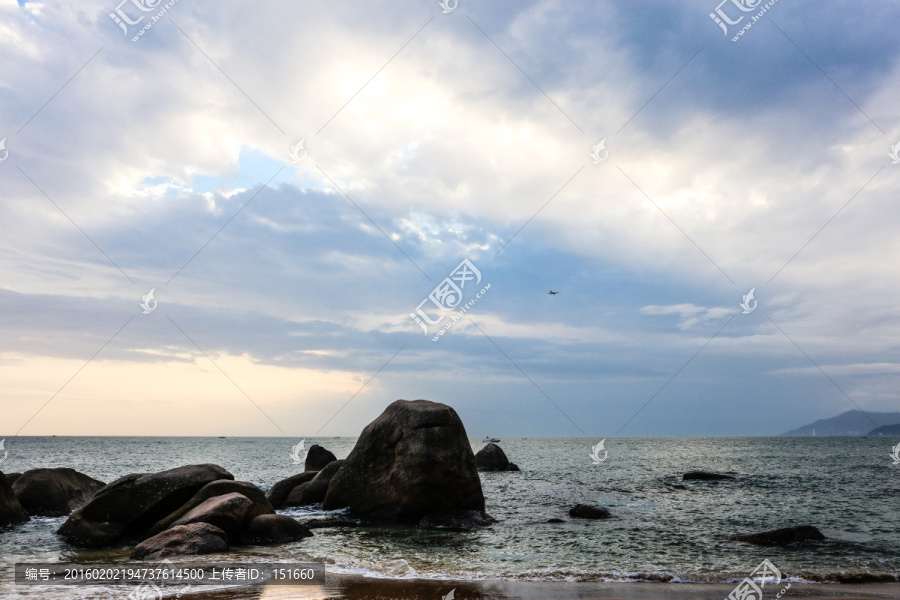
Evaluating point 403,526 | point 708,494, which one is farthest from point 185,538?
point 708,494

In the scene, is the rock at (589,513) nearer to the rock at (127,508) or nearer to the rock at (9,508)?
the rock at (127,508)

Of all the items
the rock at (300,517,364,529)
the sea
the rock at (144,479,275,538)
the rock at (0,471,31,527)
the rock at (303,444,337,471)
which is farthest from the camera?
the rock at (303,444,337,471)

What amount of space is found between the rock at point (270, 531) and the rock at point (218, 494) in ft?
1.06

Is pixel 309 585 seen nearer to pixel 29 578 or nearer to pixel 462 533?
pixel 29 578

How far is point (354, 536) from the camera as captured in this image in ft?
52.7

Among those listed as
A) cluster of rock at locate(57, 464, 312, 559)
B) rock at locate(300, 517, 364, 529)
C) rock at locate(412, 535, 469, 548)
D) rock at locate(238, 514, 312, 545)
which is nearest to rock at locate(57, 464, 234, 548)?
cluster of rock at locate(57, 464, 312, 559)

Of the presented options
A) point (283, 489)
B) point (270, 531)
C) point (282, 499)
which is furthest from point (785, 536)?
point (283, 489)

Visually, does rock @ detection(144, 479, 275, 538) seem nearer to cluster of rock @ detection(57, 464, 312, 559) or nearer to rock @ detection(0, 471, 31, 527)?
cluster of rock @ detection(57, 464, 312, 559)

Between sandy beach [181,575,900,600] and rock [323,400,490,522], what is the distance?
303 inches


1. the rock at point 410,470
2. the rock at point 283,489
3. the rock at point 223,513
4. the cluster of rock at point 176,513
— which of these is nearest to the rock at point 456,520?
the rock at point 410,470

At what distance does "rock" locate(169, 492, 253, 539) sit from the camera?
14016 mm

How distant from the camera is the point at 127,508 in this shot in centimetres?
1550

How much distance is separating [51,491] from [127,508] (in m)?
7.54

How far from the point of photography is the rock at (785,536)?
585 inches
